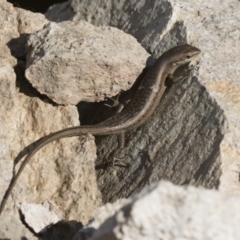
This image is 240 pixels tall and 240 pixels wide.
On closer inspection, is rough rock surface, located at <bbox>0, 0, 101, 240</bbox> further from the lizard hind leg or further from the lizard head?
the lizard head

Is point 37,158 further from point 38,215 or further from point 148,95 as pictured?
point 148,95

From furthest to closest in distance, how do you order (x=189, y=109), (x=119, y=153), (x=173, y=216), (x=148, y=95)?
1. (x=148, y=95)
2. (x=119, y=153)
3. (x=189, y=109)
4. (x=173, y=216)

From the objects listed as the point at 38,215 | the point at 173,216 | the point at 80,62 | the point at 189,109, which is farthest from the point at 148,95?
the point at 173,216

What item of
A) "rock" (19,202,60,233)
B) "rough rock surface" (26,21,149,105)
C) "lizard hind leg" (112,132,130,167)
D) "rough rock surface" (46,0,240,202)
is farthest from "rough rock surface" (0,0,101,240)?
"rough rock surface" (46,0,240,202)

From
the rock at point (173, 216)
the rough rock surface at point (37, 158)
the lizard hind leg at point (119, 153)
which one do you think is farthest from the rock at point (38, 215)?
the rock at point (173, 216)

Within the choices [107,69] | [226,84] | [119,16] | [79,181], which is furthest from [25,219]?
[119,16]

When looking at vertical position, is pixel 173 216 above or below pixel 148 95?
above

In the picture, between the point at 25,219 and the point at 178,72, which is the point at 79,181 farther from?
the point at 178,72
